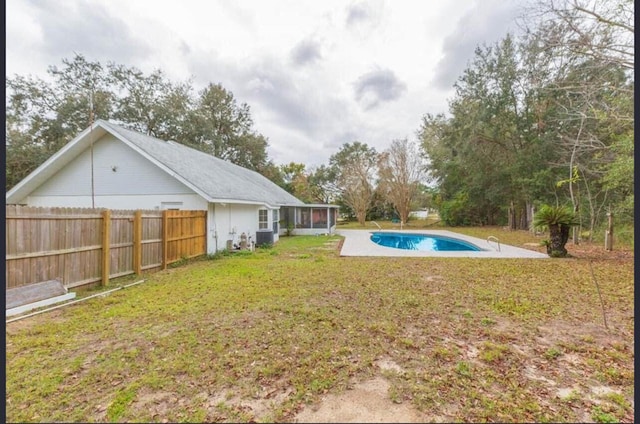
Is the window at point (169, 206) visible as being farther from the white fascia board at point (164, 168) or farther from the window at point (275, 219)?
the window at point (275, 219)

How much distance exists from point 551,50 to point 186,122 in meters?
25.5

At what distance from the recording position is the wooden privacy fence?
4648mm

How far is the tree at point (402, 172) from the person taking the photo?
81.8 feet

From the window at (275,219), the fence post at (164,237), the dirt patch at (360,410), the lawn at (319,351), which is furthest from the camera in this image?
the window at (275,219)

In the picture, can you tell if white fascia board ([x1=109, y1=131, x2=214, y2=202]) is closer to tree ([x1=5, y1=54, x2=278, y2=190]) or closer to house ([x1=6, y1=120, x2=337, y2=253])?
house ([x1=6, y1=120, x2=337, y2=253])

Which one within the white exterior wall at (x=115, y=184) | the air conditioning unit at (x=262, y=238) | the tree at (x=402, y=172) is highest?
the tree at (x=402, y=172)

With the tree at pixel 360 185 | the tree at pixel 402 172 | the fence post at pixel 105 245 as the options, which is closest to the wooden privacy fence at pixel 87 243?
the fence post at pixel 105 245

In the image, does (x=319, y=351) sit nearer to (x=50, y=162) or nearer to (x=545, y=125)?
(x=50, y=162)

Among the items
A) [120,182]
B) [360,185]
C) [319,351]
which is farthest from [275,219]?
[360,185]

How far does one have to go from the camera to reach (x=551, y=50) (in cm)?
766

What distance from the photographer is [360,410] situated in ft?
7.28

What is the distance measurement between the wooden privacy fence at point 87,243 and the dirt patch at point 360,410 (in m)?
5.67

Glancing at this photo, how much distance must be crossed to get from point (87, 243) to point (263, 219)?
29.3 ft

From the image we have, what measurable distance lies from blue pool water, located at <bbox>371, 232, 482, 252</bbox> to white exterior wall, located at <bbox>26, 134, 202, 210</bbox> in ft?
34.8
